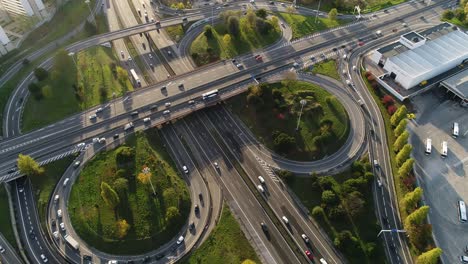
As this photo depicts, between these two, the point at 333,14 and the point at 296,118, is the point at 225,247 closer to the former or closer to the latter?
the point at 296,118

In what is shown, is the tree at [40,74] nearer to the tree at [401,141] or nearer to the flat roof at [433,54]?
the tree at [401,141]

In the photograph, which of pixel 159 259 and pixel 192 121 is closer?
pixel 159 259

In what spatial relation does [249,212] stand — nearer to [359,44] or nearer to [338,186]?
[338,186]

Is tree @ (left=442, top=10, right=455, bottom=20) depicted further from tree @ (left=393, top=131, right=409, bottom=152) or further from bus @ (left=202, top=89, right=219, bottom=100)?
bus @ (left=202, top=89, right=219, bottom=100)

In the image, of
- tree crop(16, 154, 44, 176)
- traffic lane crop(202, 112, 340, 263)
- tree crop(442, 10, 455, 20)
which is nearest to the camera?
traffic lane crop(202, 112, 340, 263)

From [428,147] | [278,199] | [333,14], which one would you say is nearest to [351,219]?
[278,199]

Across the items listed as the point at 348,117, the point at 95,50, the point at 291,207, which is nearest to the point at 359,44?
the point at 348,117

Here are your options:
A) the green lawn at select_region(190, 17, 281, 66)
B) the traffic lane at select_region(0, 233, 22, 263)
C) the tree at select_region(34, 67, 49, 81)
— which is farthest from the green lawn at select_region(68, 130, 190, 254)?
the green lawn at select_region(190, 17, 281, 66)
